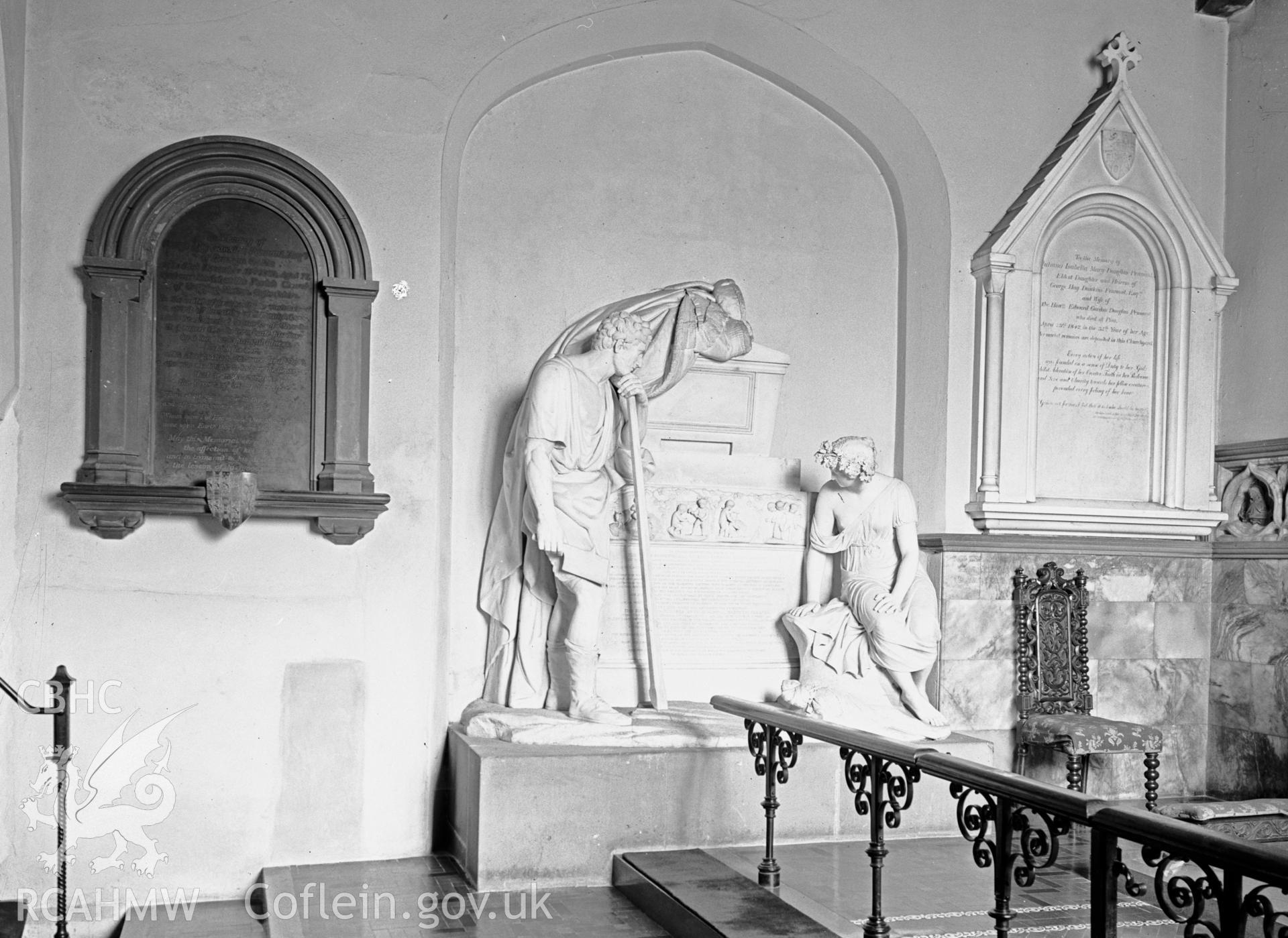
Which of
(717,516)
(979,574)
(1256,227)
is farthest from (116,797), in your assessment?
(1256,227)

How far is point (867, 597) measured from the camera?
20.6 ft

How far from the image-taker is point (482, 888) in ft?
16.8

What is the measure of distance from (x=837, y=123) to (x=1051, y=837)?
4904 mm

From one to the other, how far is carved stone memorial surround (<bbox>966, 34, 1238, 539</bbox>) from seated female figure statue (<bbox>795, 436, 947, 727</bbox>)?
0.62m

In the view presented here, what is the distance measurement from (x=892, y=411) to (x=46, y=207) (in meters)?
4.36

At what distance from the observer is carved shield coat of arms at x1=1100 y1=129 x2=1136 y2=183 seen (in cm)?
695

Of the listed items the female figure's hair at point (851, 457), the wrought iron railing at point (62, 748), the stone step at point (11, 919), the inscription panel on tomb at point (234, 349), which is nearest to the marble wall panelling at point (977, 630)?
the female figure's hair at point (851, 457)

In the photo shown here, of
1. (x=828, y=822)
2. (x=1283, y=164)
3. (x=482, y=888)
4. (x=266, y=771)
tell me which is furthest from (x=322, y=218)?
(x=1283, y=164)

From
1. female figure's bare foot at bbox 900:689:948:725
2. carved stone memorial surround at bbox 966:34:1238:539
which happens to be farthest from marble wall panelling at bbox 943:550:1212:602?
female figure's bare foot at bbox 900:689:948:725

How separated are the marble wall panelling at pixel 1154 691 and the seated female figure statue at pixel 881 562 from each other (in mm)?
1111

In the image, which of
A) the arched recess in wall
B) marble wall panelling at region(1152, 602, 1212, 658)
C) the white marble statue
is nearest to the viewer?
the white marble statue

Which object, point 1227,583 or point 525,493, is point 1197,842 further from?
point 1227,583

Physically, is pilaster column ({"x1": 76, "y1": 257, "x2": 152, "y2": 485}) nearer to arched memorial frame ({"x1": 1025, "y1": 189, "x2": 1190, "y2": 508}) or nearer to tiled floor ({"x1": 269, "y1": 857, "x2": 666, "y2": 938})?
tiled floor ({"x1": 269, "y1": 857, "x2": 666, "y2": 938})

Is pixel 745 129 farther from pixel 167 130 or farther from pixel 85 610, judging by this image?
pixel 85 610
